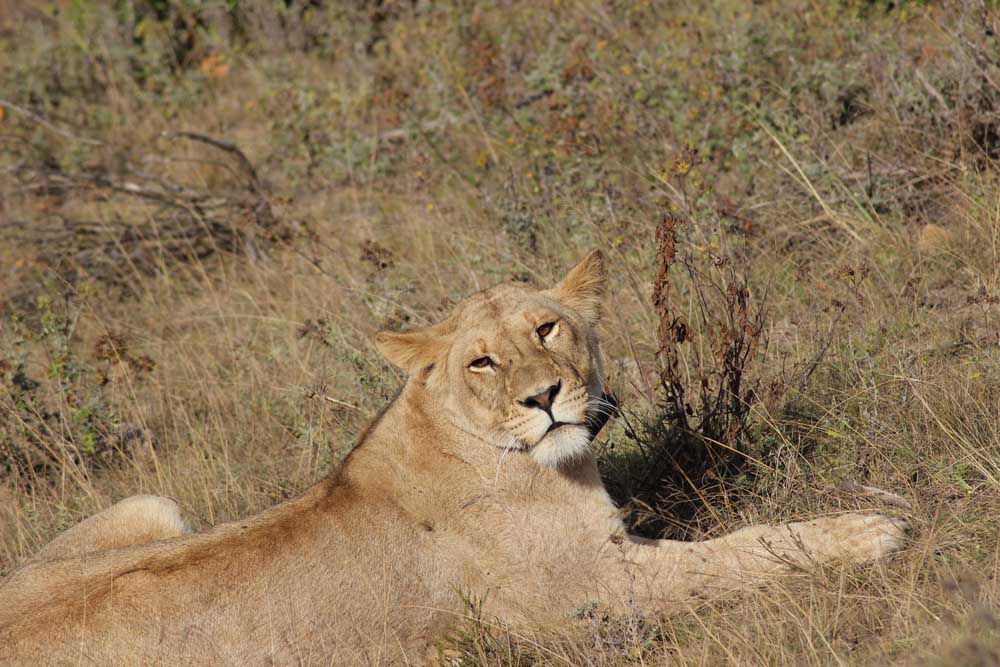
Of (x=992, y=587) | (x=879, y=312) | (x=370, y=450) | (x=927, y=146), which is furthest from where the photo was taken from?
(x=927, y=146)

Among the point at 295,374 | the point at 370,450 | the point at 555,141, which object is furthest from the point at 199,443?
the point at 555,141

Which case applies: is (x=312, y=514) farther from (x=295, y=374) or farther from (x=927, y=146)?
(x=927, y=146)

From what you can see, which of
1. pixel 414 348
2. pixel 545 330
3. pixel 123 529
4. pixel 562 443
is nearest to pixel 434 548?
pixel 562 443

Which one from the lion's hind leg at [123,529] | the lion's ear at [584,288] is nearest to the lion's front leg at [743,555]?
the lion's ear at [584,288]

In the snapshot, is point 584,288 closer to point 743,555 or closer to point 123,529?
point 743,555

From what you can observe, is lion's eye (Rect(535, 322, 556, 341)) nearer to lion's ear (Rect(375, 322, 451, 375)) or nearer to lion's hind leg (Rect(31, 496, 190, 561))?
lion's ear (Rect(375, 322, 451, 375))

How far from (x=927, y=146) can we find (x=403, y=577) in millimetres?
4799

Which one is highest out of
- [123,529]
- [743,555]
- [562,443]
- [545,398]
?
[545,398]

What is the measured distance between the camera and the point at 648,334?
6.24 m

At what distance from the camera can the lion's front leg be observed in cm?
414

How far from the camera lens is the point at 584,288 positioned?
4.79 metres

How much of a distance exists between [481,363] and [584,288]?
24.8 inches

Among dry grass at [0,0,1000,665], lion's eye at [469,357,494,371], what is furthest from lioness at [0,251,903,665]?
dry grass at [0,0,1000,665]

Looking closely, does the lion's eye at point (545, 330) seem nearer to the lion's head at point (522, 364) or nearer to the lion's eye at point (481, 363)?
the lion's head at point (522, 364)
